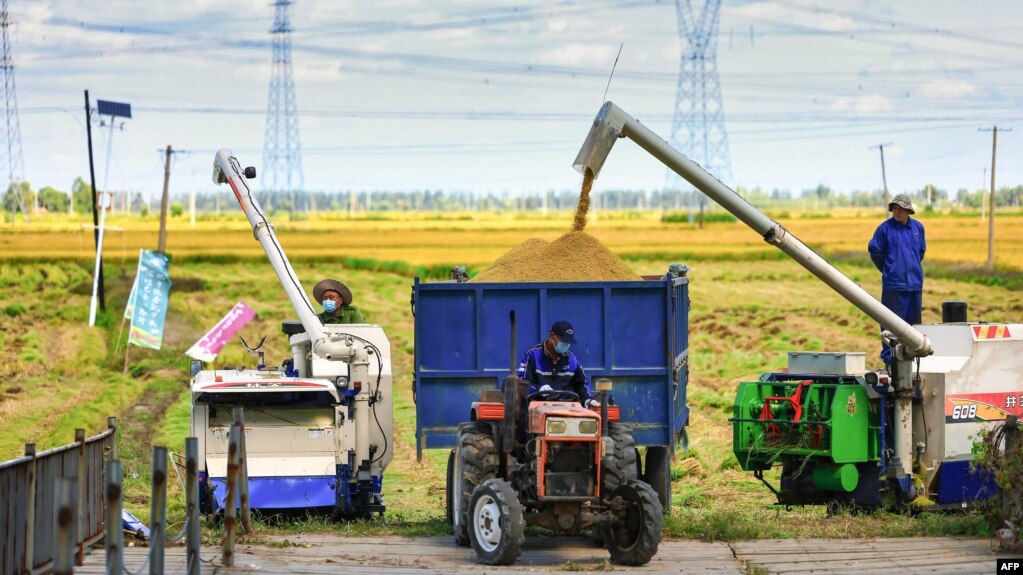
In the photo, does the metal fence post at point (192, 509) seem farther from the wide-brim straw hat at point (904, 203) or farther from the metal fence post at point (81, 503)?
the wide-brim straw hat at point (904, 203)

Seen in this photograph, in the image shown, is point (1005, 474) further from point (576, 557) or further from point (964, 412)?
point (576, 557)

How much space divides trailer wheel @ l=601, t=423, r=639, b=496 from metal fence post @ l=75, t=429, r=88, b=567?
423 centimetres

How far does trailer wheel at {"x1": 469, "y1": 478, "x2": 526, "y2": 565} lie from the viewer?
35.1 ft

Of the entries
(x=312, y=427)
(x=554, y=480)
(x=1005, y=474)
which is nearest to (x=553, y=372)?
(x=554, y=480)

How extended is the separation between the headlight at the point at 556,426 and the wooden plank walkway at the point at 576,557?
1099 millimetres

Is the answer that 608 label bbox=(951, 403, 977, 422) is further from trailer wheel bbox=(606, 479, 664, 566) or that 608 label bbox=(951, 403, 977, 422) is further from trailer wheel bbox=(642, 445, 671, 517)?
trailer wheel bbox=(606, 479, 664, 566)

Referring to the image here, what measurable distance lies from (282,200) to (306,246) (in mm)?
79376

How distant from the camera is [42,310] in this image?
4825 cm

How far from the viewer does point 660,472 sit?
1391 centimetres

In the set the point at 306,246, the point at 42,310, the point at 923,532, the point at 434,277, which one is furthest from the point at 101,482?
the point at 306,246

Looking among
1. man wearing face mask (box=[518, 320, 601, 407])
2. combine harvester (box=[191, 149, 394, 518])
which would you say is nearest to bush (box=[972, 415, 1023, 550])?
man wearing face mask (box=[518, 320, 601, 407])

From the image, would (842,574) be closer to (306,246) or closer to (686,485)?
(686,485)

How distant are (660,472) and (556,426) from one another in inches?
134

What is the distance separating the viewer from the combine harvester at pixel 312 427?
1341cm
